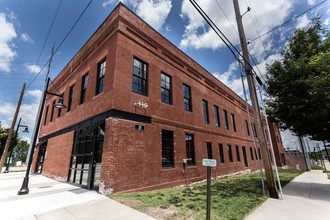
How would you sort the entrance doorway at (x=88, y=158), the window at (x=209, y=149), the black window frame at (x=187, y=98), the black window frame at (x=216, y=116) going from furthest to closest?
the black window frame at (x=216, y=116) → the window at (x=209, y=149) → the black window frame at (x=187, y=98) → the entrance doorway at (x=88, y=158)

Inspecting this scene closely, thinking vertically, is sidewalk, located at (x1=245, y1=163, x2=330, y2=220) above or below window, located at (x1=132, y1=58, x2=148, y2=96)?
below

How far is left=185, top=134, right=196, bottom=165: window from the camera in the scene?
39.6 ft

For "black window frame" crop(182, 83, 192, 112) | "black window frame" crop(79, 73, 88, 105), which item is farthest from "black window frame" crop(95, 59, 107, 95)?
"black window frame" crop(182, 83, 192, 112)

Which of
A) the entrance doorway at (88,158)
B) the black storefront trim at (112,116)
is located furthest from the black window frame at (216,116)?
the entrance doorway at (88,158)

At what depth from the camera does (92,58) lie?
37.6 feet

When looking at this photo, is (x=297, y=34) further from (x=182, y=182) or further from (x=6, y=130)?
(x=6, y=130)

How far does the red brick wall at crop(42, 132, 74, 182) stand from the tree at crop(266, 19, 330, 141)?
13.1m

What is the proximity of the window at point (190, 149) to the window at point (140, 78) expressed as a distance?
488 centimetres

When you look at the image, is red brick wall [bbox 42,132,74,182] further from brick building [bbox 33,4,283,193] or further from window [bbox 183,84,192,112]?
window [bbox 183,84,192,112]

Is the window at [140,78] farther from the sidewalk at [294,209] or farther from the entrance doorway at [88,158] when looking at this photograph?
the sidewalk at [294,209]

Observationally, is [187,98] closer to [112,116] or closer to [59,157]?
[112,116]

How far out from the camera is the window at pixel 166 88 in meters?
11.7

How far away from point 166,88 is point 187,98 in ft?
8.68

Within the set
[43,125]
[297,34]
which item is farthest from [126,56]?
→ [43,125]
